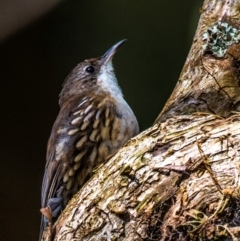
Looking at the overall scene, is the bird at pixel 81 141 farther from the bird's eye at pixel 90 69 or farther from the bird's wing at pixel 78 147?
the bird's eye at pixel 90 69

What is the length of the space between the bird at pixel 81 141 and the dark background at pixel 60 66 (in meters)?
0.90

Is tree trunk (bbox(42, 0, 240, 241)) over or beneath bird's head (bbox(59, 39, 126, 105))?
beneath

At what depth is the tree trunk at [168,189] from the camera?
7.44ft

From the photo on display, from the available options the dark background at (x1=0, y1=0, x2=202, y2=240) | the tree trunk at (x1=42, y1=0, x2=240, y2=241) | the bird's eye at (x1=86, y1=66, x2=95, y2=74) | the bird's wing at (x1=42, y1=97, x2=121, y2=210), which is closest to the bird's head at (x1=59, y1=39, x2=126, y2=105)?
the bird's eye at (x1=86, y1=66, x2=95, y2=74)

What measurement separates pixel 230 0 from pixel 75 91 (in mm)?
1205

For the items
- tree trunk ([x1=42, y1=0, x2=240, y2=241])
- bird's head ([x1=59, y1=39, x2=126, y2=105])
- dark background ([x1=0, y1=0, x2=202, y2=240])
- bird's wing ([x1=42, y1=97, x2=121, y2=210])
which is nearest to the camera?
tree trunk ([x1=42, y1=0, x2=240, y2=241])

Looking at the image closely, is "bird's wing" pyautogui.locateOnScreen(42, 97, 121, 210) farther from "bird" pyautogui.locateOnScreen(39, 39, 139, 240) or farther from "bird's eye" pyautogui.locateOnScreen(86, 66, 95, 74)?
"bird's eye" pyautogui.locateOnScreen(86, 66, 95, 74)

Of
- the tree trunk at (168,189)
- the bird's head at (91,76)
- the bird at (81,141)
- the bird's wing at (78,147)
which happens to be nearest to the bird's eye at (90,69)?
the bird's head at (91,76)

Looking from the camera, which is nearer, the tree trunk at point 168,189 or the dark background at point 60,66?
the tree trunk at point 168,189

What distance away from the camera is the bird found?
10.4 ft

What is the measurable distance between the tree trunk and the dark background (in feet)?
5.74

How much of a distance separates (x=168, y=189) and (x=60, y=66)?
2377 millimetres

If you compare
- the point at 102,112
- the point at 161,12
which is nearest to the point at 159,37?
the point at 161,12

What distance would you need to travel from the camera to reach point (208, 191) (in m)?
2.30
